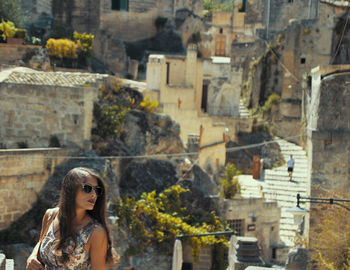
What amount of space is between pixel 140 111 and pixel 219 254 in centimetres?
487

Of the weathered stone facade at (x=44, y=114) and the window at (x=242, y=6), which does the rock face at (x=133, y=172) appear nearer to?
the weathered stone facade at (x=44, y=114)

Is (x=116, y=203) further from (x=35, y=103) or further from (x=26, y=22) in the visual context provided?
(x=26, y=22)

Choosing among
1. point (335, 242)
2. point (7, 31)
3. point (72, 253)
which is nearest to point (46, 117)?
point (335, 242)

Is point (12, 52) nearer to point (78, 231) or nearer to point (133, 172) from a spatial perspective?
point (133, 172)

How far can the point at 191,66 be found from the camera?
93.5ft

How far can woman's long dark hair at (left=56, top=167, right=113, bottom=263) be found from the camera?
14.0ft

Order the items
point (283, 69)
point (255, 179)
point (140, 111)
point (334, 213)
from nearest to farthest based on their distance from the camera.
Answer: point (334, 213) < point (140, 111) < point (255, 179) < point (283, 69)

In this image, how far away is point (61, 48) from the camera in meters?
25.5

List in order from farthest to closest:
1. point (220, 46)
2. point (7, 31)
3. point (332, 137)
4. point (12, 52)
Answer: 1. point (220, 46)
2. point (7, 31)
3. point (12, 52)
4. point (332, 137)

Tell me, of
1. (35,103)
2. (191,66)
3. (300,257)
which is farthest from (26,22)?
(300,257)

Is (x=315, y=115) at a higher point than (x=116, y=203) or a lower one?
higher

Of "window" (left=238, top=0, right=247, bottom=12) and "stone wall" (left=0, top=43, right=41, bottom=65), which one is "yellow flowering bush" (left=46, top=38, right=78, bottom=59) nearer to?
"stone wall" (left=0, top=43, right=41, bottom=65)

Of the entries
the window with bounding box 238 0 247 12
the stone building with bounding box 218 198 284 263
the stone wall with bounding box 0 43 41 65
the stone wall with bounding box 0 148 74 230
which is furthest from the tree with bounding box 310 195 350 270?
the window with bounding box 238 0 247 12

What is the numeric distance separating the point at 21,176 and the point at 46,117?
2165mm
